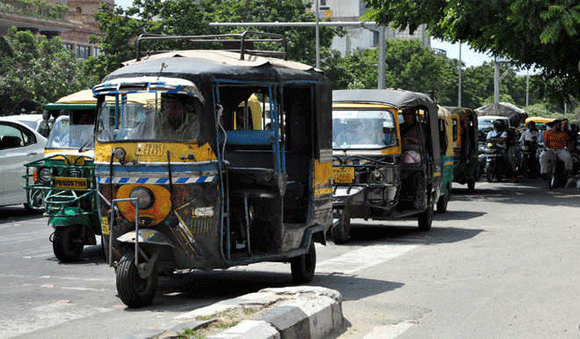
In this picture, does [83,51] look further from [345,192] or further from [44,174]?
[44,174]

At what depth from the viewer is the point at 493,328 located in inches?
328

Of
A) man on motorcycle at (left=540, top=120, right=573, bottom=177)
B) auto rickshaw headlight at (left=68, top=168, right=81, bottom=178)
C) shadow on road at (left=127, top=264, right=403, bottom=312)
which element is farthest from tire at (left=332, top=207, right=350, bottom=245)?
man on motorcycle at (left=540, top=120, right=573, bottom=177)

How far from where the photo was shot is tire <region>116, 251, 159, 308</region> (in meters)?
9.20

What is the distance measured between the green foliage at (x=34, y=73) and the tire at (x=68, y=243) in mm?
36299

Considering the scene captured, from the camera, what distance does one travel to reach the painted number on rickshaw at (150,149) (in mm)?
9609

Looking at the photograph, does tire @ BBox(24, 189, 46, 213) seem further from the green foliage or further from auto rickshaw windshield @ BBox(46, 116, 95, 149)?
the green foliage

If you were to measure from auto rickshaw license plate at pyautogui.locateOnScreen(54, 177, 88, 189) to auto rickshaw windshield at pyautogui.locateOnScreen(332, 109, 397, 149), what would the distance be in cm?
450

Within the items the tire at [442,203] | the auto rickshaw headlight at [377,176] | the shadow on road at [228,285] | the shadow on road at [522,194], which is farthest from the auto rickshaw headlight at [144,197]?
the shadow on road at [522,194]

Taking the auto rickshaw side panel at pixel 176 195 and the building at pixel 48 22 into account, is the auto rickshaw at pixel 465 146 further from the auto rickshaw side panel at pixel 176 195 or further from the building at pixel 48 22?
the building at pixel 48 22

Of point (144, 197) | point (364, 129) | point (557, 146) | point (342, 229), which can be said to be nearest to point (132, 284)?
point (144, 197)

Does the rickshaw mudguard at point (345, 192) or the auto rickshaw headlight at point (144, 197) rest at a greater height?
the auto rickshaw headlight at point (144, 197)

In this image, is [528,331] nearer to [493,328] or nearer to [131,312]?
[493,328]

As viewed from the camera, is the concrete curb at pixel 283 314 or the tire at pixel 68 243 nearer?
the concrete curb at pixel 283 314

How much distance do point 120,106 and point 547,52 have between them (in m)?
20.4
